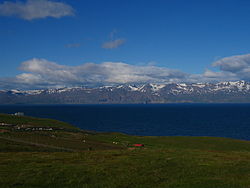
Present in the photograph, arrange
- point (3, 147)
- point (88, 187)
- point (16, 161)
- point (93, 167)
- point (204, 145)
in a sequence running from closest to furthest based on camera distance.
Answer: point (88, 187) < point (93, 167) < point (16, 161) < point (3, 147) < point (204, 145)

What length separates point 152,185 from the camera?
27.7 metres

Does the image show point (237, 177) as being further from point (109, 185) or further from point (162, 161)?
point (109, 185)

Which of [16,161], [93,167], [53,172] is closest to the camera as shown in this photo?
[53,172]

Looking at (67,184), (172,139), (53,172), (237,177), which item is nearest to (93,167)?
(53,172)

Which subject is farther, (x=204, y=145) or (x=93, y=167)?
(x=204, y=145)

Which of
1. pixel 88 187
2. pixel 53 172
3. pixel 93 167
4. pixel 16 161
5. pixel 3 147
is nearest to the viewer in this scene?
pixel 88 187

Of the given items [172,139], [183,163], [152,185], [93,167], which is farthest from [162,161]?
[172,139]

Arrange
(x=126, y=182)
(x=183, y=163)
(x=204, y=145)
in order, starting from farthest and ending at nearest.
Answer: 1. (x=204, y=145)
2. (x=183, y=163)
3. (x=126, y=182)

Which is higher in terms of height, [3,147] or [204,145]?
[3,147]

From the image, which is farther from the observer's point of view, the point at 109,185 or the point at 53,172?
the point at 53,172

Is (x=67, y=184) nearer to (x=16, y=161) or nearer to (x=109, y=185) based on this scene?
(x=109, y=185)

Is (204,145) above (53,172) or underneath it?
underneath

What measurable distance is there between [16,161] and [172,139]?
67.5 m

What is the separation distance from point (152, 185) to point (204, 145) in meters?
60.8
